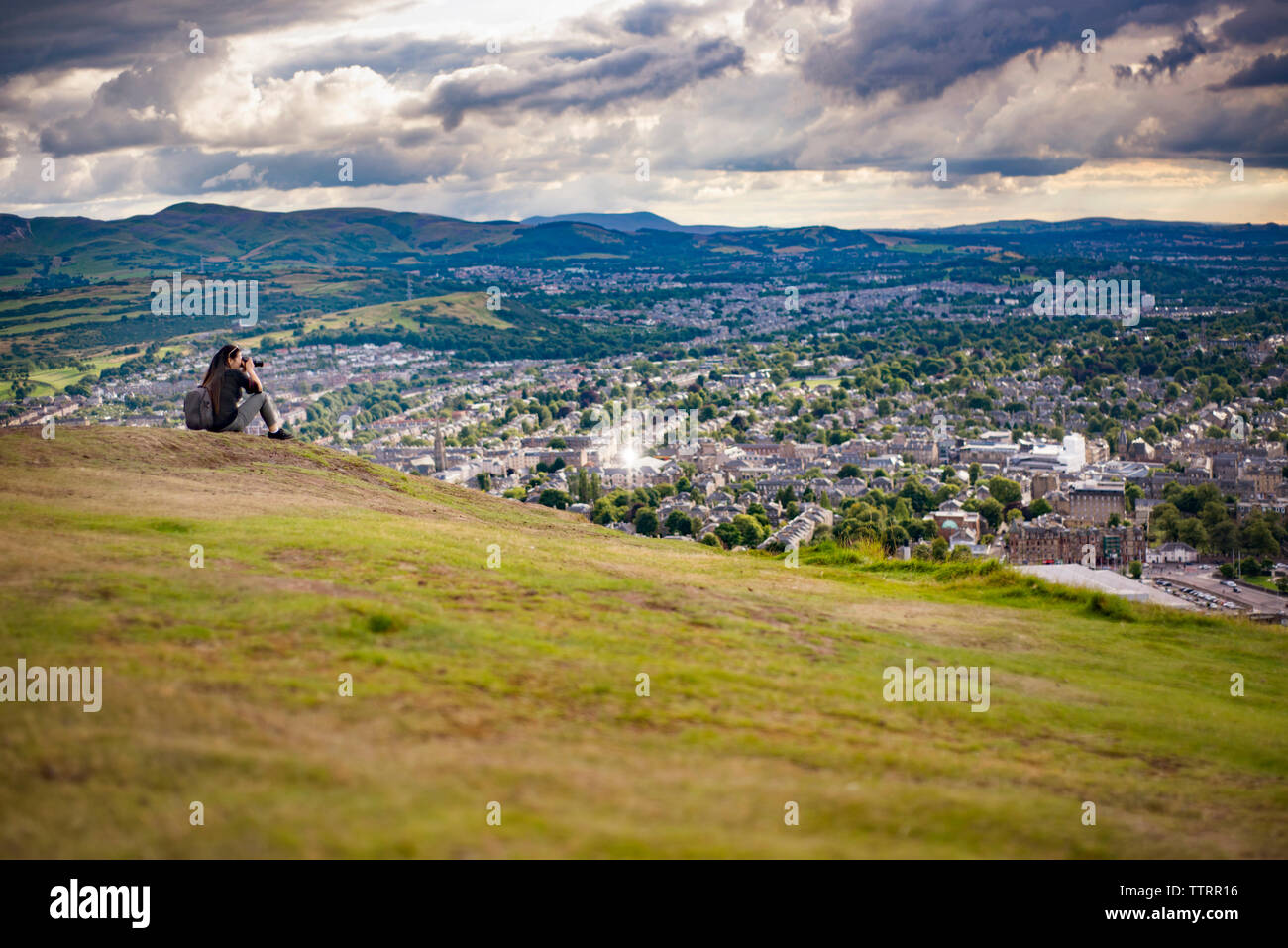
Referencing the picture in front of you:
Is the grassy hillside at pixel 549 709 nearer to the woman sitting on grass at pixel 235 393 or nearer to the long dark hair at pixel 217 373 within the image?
the long dark hair at pixel 217 373

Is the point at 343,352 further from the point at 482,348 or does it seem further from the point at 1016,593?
the point at 1016,593

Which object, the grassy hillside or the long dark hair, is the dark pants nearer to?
the long dark hair

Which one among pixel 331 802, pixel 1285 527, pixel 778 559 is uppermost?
pixel 331 802

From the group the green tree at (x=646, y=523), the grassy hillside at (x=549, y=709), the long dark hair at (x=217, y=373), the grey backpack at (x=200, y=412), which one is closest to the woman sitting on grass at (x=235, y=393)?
the long dark hair at (x=217, y=373)

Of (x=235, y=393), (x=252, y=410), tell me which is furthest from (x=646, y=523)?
(x=235, y=393)
